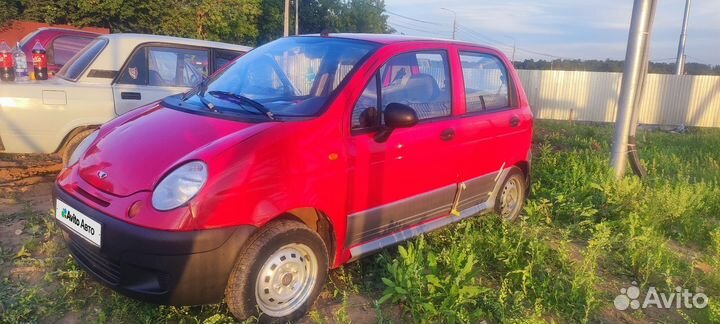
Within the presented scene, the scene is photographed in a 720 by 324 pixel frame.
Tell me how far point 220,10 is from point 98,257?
2503 cm

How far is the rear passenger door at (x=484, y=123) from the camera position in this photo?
160 inches

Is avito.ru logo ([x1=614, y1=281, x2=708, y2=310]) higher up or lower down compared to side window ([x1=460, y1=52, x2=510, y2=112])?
lower down

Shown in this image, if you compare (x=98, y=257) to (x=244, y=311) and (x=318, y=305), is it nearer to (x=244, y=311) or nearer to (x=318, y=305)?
(x=244, y=311)

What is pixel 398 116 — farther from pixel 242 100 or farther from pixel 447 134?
pixel 242 100

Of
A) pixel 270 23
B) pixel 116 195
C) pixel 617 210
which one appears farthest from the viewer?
pixel 270 23

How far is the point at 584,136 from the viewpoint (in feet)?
33.6

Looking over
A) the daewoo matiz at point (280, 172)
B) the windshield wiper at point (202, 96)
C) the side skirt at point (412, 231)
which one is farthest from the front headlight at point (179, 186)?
the side skirt at point (412, 231)

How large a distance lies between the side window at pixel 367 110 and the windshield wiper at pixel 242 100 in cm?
53

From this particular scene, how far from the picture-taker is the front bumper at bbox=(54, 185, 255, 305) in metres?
2.47

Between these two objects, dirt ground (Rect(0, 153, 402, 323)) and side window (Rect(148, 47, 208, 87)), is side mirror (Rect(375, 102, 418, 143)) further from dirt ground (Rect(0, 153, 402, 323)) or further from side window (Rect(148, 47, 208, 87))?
side window (Rect(148, 47, 208, 87))

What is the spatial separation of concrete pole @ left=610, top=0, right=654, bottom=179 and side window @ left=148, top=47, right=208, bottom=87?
4857 millimetres

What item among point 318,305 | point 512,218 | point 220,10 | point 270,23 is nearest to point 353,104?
point 318,305

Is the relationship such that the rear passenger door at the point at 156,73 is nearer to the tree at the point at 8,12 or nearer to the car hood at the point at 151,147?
the car hood at the point at 151,147

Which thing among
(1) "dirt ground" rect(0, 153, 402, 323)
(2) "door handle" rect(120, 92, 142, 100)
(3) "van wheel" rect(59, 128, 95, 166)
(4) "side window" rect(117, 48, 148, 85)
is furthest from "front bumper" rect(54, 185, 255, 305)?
(4) "side window" rect(117, 48, 148, 85)
